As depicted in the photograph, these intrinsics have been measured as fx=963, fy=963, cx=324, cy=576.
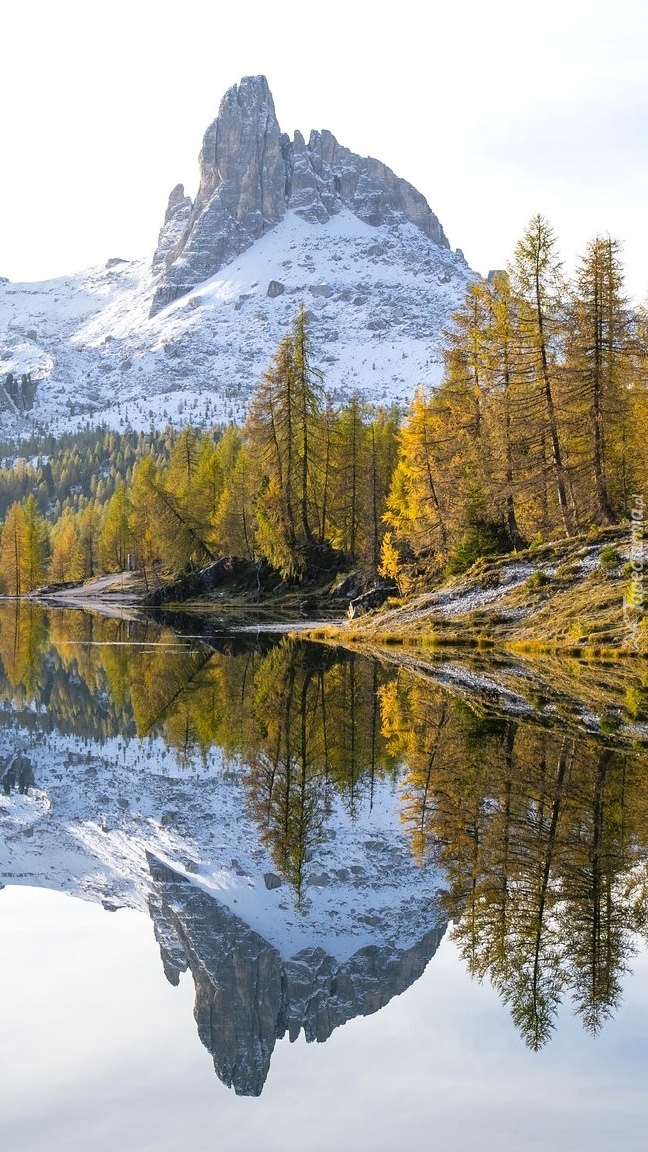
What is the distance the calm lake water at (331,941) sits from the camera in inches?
221

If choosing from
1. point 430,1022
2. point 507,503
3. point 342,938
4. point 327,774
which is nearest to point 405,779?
point 327,774

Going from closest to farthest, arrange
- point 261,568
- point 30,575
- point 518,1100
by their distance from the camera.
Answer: point 518,1100 → point 261,568 → point 30,575

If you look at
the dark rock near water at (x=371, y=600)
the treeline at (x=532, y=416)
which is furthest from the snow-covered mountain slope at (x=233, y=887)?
the dark rock near water at (x=371, y=600)

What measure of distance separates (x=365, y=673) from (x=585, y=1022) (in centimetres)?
2187

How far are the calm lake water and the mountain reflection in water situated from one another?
0.04 m

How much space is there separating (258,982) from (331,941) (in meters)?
1.15

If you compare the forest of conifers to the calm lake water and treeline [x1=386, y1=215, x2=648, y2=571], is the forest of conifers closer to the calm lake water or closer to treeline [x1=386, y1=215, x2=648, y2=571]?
treeline [x1=386, y1=215, x2=648, y2=571]

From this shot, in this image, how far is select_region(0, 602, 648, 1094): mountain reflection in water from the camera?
7465mm

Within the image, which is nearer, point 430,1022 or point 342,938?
point 430,1022

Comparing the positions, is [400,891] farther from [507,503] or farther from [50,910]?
[507,503]

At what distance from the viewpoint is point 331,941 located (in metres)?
8.74

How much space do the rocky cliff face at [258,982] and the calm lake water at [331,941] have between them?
3cm

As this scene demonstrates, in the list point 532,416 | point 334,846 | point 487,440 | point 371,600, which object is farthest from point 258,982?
point 371,600

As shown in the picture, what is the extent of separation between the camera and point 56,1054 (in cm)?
638
